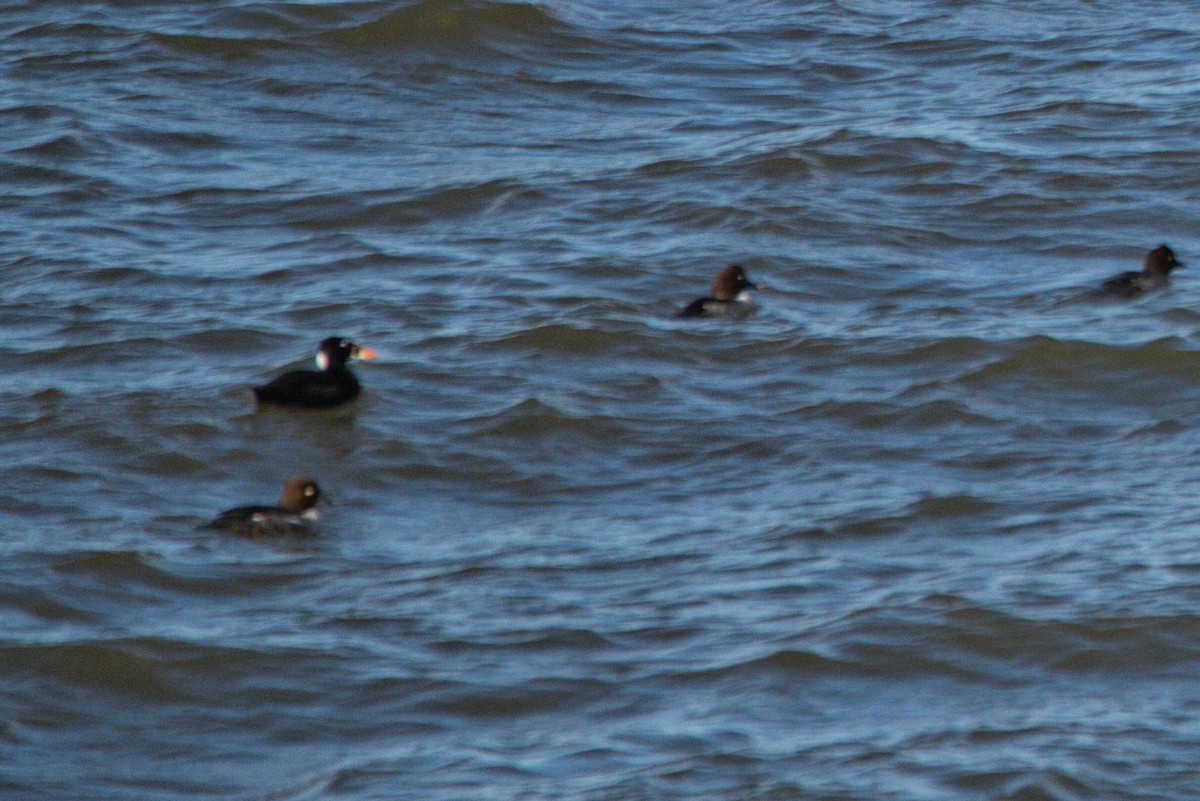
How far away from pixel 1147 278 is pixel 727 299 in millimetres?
2509

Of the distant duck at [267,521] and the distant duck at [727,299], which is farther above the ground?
the distant duck at [727,299]

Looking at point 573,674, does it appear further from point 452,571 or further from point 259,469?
point 259,469

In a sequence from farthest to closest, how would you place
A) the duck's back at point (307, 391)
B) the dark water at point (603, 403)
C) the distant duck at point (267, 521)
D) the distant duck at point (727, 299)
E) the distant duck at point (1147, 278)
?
the distant duck at point (1147, 278)
the distant duck at point (727, 299)
the duck's back at point (307, 391)
the distant duck at point (267, 521)
the dark water at point (603, 403)

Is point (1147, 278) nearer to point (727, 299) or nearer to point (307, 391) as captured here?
point (727, 299)

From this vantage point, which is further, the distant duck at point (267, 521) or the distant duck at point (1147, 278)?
the distant duck at point (1147, 278)

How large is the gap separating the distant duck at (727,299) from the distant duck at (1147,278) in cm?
213

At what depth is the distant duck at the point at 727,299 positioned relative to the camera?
13.4 meters

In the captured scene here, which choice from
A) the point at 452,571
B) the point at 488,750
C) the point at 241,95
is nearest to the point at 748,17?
the point at 241,95

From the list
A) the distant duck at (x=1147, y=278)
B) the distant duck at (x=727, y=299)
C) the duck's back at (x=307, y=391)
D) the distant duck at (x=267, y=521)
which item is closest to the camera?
the distant duck at (x=267, y=521)

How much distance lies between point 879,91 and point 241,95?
520cm

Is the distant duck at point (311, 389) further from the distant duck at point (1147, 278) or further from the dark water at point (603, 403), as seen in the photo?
the distant duck at point (1147, 278)

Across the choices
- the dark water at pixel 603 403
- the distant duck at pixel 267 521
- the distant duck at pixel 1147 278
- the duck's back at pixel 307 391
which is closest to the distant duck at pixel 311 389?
the duck's back at pixel 307 391

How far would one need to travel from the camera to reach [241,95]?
18.8 meters

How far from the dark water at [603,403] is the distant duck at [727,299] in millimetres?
213
